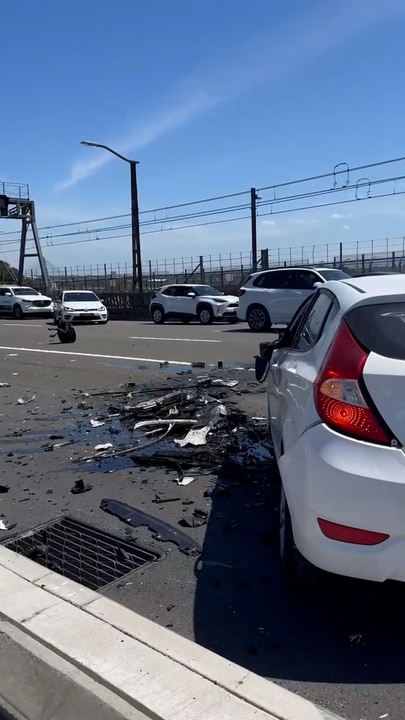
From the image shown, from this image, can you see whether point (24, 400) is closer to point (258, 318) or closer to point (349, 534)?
point (349, 534)

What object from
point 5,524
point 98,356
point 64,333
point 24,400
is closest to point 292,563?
point 5,524

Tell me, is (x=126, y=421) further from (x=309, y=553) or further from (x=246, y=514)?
(x=309, y=553)

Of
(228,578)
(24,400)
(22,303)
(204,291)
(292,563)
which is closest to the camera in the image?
(292,563)

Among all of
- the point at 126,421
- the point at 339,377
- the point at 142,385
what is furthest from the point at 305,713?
the point at 142,385

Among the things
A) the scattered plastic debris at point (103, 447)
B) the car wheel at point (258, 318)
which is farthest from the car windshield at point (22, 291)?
the scattered plastic debris at point (103, 447)

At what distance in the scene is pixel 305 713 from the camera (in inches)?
96.3

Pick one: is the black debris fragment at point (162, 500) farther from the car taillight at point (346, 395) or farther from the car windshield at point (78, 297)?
the car windshield at point (78, 297)

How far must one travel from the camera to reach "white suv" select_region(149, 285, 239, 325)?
80.2 ft

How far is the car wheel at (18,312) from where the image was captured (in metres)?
33.6

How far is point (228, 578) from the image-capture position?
3676 millimetres

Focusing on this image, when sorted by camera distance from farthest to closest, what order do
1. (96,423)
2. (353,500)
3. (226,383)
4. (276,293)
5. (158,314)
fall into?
(158,314), (276,293), (226,383), (96,423), (353,500)

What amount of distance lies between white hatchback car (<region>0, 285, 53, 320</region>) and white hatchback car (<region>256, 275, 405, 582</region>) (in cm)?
3189

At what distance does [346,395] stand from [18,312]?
107 ft

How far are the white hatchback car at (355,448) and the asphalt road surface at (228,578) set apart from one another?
44 centimetres
